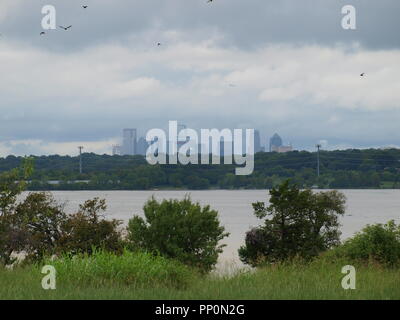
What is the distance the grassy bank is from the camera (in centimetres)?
1340

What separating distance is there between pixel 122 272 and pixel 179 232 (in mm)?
29649

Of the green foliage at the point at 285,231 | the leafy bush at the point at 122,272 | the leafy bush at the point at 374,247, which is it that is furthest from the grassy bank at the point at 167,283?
the green foliage at the point at 285,231

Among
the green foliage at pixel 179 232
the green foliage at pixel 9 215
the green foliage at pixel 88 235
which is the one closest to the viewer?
the green foliage at pixel 9 215

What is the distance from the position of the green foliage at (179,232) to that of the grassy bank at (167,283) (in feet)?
87.3

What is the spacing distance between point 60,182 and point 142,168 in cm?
1856

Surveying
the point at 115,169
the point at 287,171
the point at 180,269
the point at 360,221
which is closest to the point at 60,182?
the point at 115,169

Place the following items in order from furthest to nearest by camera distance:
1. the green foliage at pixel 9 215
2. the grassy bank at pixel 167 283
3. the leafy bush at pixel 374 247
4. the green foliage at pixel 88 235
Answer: the green foliage at pixel 88 235 < the green foliage at pixel 9 215 < the leafy bush at pixel 374 247 < the grassy bank at pixel 167 283

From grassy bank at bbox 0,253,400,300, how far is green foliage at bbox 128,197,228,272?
87.3ft

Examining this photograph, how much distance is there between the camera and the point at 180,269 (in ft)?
53.4

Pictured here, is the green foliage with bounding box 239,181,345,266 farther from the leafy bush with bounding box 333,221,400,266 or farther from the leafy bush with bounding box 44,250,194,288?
the leafy bush with bounding box 44,250,194,288

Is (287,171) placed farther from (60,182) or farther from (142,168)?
(60,182)

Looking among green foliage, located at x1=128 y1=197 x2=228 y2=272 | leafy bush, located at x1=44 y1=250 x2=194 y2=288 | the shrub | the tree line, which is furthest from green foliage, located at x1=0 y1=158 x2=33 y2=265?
the tree line

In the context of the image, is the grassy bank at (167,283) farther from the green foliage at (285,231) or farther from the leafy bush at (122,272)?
the green foliage at (285,231)

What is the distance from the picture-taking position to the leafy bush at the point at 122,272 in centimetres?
1522
